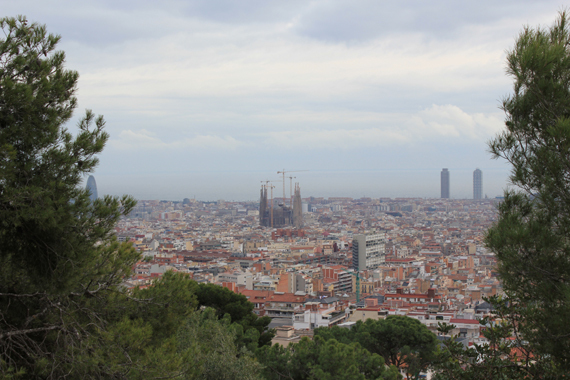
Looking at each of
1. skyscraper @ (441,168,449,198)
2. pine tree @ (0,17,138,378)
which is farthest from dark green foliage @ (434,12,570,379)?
skyscraper @ (441,168,449,198)

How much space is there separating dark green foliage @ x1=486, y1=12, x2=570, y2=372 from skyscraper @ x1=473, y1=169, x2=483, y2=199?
130498 millimetres

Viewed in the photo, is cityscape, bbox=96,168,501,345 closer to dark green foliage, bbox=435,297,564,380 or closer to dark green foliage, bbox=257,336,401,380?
dark green foliage, bbox=435,297,564,380

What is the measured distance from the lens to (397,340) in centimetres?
1072

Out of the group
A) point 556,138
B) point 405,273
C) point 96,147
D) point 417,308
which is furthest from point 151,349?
point 405,273

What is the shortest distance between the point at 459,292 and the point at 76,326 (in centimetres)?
3357

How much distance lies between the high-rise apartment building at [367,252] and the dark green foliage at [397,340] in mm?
41414

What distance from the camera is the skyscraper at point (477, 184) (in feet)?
417

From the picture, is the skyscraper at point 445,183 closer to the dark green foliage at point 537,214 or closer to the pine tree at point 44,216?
the dark green foliage at point 537,214

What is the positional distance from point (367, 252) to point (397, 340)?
44.1m

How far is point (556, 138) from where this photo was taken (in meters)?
3.10

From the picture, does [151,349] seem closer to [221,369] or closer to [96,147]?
[96,147]

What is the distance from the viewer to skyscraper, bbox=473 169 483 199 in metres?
127

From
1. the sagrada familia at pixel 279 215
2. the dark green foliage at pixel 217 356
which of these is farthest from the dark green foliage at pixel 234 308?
the sagrada familia at pixel 279 215

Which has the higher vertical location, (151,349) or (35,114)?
(35,114)
